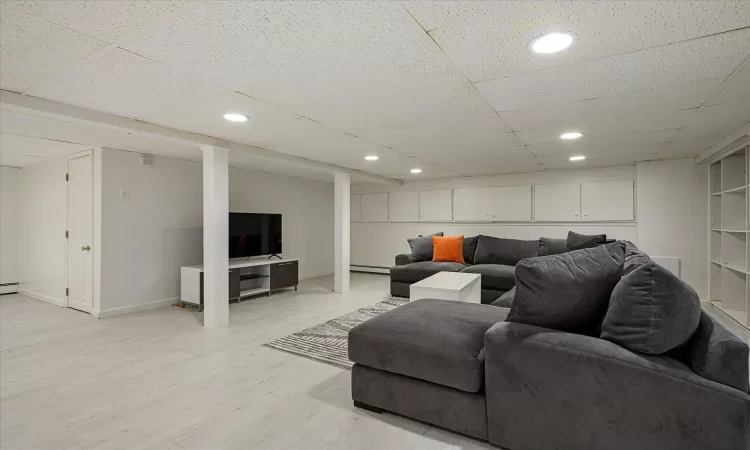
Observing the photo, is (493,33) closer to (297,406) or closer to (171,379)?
(297,406)

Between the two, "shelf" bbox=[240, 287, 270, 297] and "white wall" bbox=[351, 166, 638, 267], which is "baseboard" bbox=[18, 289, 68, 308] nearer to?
"shelf" bbox=[240, 287, 270, 297]

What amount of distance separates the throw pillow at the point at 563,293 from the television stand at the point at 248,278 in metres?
4.18

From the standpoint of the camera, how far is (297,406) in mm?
2293

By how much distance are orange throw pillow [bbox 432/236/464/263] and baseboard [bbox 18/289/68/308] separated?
561 cm

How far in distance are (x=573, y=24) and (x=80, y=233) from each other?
231 inches

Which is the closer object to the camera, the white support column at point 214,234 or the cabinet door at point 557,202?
the white support column at point 214,234

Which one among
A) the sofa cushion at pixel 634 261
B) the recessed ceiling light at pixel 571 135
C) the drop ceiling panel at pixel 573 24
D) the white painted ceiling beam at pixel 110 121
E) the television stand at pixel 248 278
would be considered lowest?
the television stand at pixel 248 278

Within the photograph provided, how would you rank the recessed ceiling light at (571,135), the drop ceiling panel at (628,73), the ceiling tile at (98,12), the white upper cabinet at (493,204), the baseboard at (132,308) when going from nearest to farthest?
the ceiling tile at (98,12) < the drop ceiling panel at (628,73) < the recessed ceiling light at (571,135) < the baseboard at (132,308) < the white upper cabinet at (493,204)

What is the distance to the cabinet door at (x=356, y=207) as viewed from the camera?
841cm

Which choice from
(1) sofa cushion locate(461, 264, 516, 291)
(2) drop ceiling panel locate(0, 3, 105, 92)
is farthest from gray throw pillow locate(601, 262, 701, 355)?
(1) sofa cushion locate(461, 264, 516, 291)

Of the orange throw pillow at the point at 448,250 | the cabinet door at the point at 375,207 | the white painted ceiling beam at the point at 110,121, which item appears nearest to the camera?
the white painted ceiling beam at the point at 110,121

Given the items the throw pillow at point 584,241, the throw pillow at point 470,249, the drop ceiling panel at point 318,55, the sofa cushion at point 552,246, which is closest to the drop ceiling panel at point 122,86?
Answer: the drop ceiling panel at point 318,55

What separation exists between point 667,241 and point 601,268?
4.67 m

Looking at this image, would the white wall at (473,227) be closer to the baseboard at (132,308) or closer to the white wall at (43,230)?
the baseboard at (132,308)
